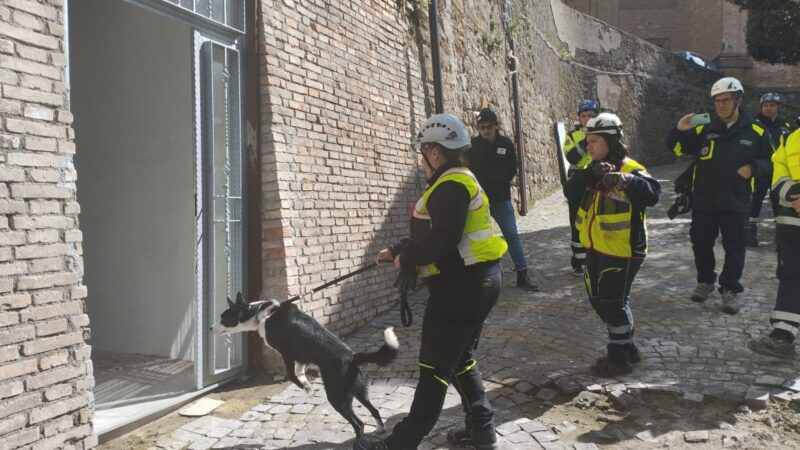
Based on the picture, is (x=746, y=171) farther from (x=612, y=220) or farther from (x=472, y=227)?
(x=472, y=227)

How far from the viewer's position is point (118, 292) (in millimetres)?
6156

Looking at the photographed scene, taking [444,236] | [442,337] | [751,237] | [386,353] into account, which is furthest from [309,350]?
[751,237]

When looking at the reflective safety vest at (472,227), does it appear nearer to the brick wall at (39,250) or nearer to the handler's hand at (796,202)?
→ the brick wall at (39,250)

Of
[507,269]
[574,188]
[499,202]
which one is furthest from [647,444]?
[507,269]

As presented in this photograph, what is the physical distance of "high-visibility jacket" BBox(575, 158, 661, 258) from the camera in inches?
171

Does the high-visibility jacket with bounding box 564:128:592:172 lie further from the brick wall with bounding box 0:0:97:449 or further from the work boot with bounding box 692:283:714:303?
the brick wall with bounding box 0:0:97:449

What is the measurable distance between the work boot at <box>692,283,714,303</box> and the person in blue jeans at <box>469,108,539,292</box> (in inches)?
76.5

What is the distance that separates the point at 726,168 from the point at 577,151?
5.04ft

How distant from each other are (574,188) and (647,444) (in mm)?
1856

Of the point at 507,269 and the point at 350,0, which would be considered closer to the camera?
the point at 350,0

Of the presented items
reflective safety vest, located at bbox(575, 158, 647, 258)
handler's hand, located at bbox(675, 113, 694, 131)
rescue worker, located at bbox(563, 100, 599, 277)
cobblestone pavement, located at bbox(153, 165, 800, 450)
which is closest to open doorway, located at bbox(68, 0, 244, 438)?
cobblestone pavement, located at bbox(153, 165, 800, 450)

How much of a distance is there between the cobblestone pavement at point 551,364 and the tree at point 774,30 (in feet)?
44.5

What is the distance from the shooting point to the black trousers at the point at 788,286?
187 inches

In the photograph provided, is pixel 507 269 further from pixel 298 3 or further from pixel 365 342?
pixel 298 3
